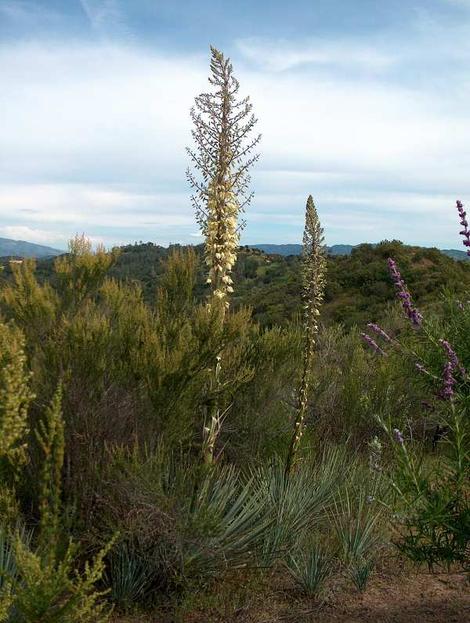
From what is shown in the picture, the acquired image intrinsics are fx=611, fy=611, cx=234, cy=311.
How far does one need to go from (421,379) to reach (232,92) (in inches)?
104

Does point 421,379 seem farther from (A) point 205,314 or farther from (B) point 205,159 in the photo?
(B) point 205,159

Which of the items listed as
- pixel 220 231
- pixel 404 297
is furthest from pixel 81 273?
pixel 404 297

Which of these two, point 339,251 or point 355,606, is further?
point 339,251

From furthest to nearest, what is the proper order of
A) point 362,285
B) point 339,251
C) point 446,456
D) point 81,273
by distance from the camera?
point 339,251
point 362,285
point 81,273
point 446,456

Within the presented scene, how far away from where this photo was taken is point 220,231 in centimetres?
481

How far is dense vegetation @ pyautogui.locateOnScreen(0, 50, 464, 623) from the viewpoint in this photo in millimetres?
3092

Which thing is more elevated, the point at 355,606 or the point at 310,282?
the point at 310,282

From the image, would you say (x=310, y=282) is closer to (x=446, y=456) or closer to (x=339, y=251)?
(x=446, y=456)

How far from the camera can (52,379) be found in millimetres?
4605

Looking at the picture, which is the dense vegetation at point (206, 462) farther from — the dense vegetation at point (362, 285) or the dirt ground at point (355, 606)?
the dense vegetation at point (362, 285)

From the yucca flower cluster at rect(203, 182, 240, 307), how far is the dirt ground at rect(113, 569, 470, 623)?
2.21 metres

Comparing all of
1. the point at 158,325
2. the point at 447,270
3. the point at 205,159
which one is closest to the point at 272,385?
the point at 158,325

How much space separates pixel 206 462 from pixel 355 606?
135 centimetres

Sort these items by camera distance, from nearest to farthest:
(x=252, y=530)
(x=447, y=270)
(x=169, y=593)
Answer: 1. (x=169, y=593)
2. (x=252, y=530)
3. (x=447, y=270)
